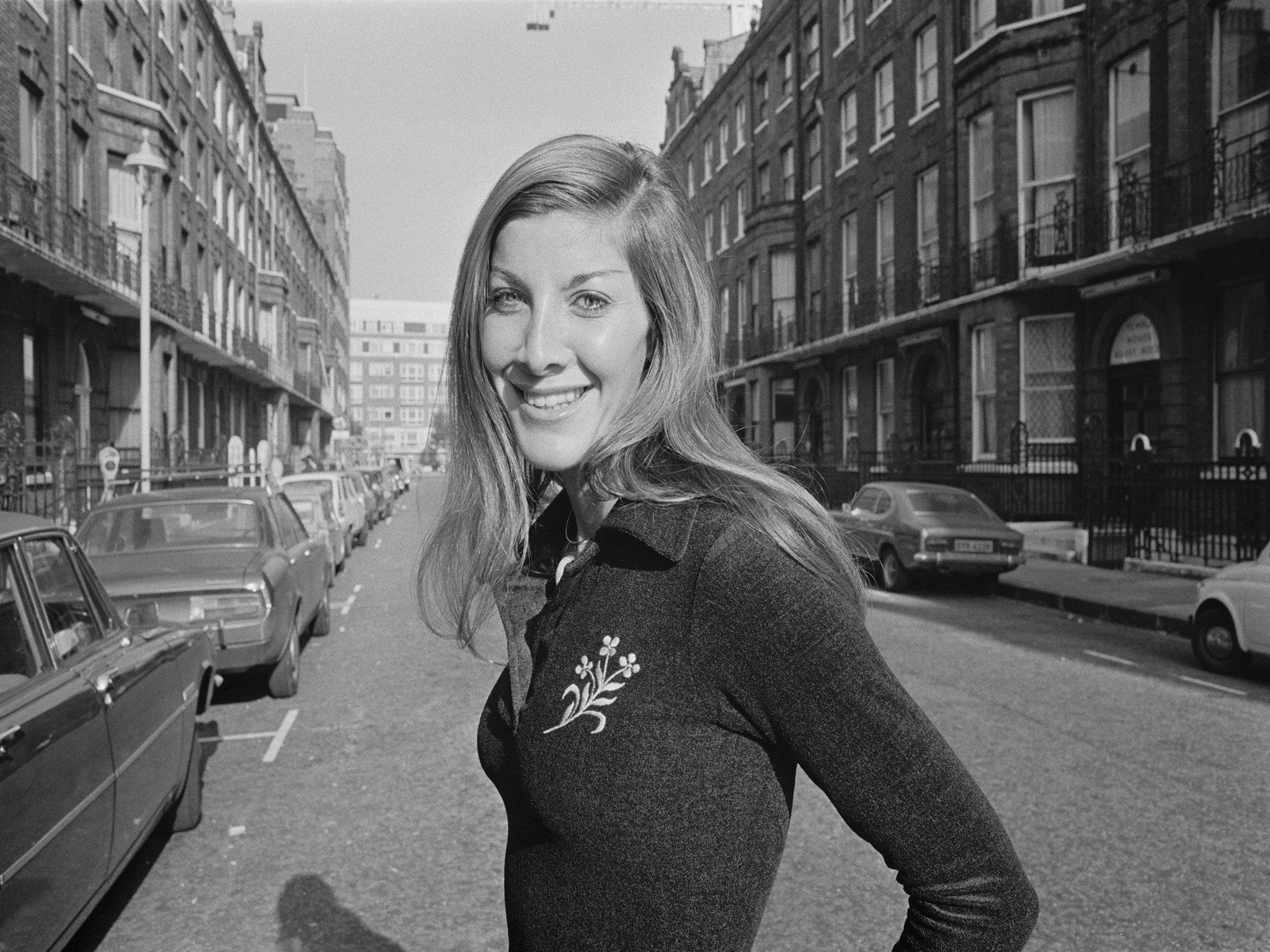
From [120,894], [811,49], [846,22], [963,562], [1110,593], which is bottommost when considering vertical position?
[120,894]

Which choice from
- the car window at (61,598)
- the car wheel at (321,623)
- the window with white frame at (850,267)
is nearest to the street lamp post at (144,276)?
the car wheel at (321,623)

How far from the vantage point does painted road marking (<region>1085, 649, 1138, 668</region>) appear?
9305 millimetres

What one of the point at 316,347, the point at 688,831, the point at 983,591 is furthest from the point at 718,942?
the point at 316,347

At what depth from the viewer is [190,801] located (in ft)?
16.9

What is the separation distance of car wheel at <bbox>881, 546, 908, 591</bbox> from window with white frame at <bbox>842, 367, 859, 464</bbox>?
50.1 ft

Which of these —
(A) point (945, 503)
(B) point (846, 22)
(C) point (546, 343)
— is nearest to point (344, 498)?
(A) point (945, 503)

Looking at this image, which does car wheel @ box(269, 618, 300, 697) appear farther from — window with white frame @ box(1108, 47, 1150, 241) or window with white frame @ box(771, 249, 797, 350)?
window with white frame @ box(771, 249, 797, 350)

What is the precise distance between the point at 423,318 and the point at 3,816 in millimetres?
117481

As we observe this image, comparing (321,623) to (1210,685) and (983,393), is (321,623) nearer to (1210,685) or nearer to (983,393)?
(1210,685)

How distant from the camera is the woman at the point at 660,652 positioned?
1.29 meters

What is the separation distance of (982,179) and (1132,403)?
6.33 meters

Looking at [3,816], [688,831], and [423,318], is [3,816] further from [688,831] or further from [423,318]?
[423,318]

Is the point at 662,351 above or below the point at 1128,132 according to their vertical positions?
below

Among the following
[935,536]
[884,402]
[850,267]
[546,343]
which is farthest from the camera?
[850,267]
